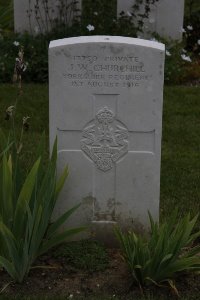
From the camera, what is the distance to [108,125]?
13.1 ft

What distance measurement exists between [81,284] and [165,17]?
219 inches

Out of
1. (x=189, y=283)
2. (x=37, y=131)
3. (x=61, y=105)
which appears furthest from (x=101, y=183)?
(x=37, y=131)

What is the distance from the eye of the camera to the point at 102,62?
3.89 metres

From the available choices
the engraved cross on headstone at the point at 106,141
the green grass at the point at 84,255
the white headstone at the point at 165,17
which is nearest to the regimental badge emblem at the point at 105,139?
the engraved cross on headstone at the point at 106,141

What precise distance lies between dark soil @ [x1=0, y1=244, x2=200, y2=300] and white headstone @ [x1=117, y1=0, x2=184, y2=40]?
5.27 m

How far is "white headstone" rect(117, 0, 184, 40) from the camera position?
8625mm

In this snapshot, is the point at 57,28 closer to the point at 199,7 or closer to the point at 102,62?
the point at 199,7

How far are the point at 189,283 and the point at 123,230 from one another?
59 cm

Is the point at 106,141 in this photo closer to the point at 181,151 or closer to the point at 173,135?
the point at 181,151

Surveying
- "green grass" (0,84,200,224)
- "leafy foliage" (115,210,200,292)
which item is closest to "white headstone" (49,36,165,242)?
"leafy foliage" (115,210,200,292)

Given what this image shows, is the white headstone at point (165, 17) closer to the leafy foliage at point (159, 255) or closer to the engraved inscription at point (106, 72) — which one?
the engraved inscription at point (106, 72)

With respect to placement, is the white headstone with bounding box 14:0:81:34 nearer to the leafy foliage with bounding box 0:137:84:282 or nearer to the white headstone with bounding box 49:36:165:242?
the white headstone with bounding box 49:36:165:242

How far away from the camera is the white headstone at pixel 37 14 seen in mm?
8609

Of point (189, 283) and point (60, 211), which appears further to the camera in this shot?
point (60, 211)
